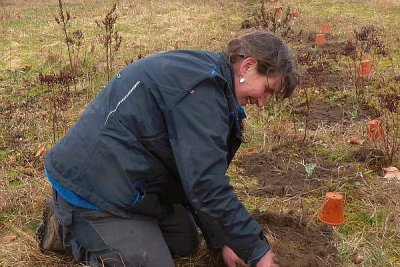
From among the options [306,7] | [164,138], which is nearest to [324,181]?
[164,138]

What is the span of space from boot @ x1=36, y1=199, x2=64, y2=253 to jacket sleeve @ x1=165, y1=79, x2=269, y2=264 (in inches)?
41.4

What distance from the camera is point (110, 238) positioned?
2.88 meters

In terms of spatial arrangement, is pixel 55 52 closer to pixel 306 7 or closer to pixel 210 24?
pixel 210 24

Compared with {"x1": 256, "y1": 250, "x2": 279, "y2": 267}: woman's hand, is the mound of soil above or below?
below

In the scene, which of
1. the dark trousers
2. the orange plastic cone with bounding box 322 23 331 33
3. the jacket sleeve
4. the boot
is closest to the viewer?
the jacket sleeve

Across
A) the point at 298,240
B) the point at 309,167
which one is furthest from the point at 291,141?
the point at 298,240

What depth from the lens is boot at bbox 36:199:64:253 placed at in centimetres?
318

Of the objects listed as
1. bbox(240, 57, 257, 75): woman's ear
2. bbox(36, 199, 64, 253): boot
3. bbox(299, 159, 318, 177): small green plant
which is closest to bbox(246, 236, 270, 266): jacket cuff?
bbox(240, 57, 257, 75): woman's ear

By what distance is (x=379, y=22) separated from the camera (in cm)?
1024

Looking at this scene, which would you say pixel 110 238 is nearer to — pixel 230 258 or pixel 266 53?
pixel 230 258

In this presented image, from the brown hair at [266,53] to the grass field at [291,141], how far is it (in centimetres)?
111

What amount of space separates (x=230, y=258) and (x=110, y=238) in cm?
74

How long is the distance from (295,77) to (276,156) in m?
1.93

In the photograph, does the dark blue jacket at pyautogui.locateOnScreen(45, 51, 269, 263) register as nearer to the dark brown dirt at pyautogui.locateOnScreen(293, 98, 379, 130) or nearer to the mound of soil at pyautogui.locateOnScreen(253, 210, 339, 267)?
the mound of soil at pyautogui.locateOnScreen(253, 210, 339, 267)
